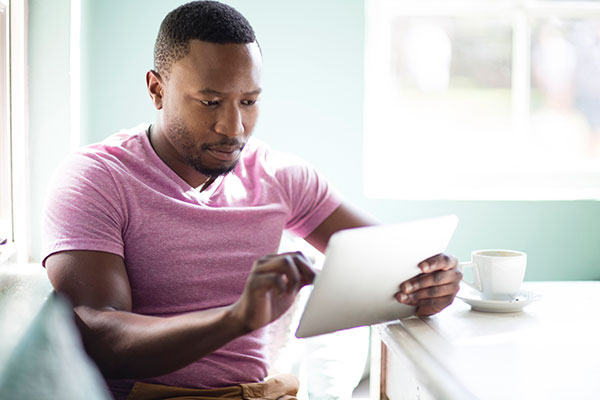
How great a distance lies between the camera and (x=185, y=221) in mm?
1258

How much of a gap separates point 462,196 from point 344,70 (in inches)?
29.6

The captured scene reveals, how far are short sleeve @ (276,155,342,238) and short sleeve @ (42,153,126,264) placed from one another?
380mm

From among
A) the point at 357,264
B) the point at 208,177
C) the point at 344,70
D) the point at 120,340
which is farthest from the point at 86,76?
the point at 357,264

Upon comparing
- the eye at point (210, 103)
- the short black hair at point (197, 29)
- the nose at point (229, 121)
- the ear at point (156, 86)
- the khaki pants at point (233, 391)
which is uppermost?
the short black hair at point (197, 29)

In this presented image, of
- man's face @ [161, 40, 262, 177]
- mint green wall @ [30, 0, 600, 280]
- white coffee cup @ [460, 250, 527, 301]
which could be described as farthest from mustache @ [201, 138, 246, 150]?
mint green wall @ [30, 0, 600, 280]

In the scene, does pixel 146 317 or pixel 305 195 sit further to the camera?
pixel 305 195

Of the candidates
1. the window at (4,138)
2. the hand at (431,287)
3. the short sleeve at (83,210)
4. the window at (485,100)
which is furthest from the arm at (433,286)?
the window at (485,100)

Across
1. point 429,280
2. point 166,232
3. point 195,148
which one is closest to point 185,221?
point 166,232

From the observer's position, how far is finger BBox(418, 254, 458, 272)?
1048 mm

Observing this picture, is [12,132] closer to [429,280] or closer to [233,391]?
[233,391]

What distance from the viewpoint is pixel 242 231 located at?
1317 mm

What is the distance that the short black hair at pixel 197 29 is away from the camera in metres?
1.28

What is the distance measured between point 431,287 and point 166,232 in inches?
19.5

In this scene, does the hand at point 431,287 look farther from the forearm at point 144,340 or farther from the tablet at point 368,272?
the forearm at point 144,340
